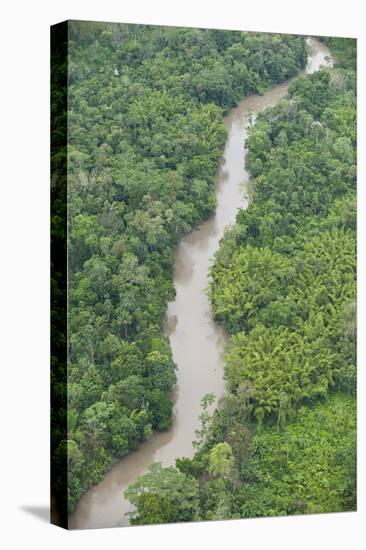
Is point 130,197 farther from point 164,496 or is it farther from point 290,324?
point 164,496

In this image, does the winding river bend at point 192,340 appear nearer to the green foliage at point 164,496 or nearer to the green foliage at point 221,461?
the green foliage at point 164,496

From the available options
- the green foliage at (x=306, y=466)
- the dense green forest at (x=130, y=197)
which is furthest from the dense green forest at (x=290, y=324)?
the dense green forest at (x=130, y=197)

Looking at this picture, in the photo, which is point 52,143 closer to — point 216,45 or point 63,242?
point 63,242

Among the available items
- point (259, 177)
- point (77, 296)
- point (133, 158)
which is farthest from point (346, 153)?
point (77, 296)

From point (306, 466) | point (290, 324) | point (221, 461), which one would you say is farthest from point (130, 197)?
point (306, 466)

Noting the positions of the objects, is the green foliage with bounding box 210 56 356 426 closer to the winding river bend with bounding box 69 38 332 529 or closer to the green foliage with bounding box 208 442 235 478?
the winding river bend with bounding box 69 38 332 529

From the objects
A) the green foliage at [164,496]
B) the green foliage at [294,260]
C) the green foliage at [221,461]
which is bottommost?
the green foliage at [164,496]
